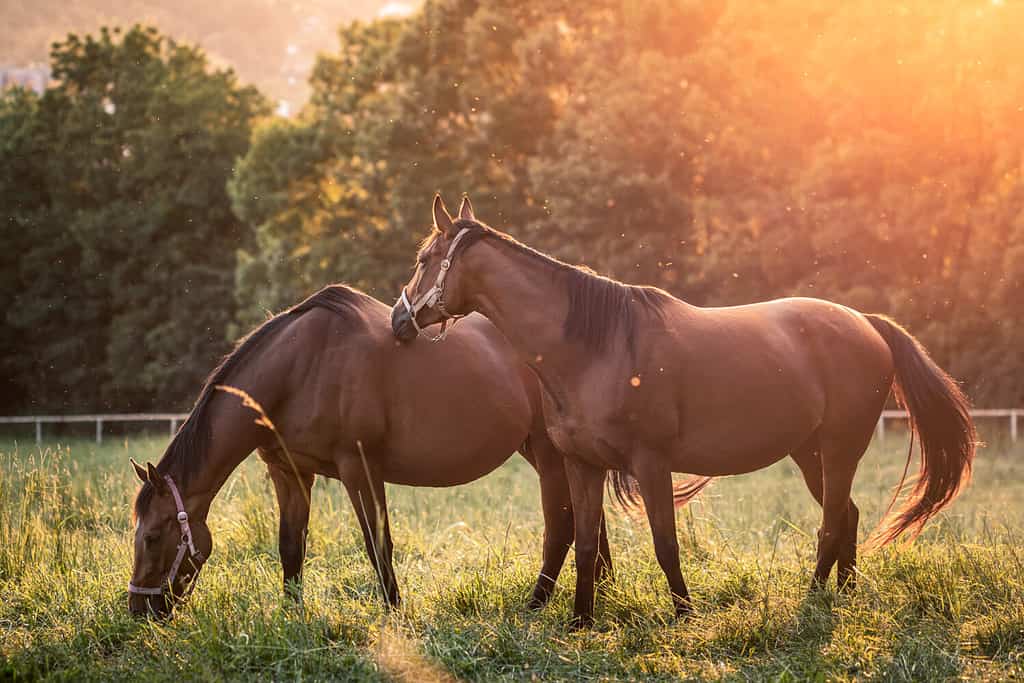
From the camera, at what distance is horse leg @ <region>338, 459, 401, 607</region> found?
6.58 m

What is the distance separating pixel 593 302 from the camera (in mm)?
6516

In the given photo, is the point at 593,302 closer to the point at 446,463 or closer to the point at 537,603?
the point at 446,463

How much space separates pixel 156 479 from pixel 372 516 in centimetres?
131

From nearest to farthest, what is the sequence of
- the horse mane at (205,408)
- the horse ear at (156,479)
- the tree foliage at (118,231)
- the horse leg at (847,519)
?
1. the horse ear at (156,479)
2. the horse mane at (205,408)
3. the horse leg at (847,519)
4. the tree foliage at (118,231)

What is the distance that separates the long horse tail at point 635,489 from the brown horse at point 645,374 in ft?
2.38

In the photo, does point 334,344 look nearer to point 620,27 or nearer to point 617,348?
point 617,348

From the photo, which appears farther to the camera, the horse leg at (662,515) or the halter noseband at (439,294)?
the halter noseband at (439,294)

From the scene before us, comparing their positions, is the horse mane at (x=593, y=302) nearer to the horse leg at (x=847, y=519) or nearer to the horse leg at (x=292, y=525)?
the horse leg at (x=847, y=519)

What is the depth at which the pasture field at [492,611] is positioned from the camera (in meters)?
5.50

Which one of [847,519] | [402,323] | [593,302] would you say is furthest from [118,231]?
[847,519]

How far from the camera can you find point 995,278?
21.9 metres

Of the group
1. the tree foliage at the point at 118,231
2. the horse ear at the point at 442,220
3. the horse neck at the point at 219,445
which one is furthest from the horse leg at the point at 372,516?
the tree foliage at the point at 118,231

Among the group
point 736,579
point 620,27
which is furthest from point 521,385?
point 620,27

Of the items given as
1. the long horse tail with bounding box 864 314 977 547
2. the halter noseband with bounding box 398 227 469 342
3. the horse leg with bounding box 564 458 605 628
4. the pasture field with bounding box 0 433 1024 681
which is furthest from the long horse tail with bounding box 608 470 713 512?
the halter noseband with bounding box 398 227 469 342
